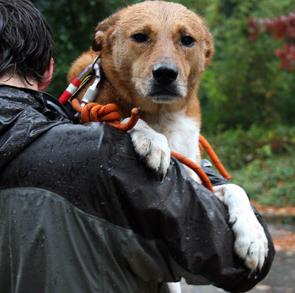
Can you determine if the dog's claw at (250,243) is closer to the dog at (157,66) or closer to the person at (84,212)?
the person at (84,212)

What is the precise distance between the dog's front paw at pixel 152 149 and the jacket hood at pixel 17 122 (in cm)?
22

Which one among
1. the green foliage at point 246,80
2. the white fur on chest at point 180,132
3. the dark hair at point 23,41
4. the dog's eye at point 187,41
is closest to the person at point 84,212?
the dark hair at point 23,41

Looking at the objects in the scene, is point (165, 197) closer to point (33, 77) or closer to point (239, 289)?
point (239, 289)

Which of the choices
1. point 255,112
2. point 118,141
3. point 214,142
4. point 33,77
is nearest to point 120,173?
point 118,141

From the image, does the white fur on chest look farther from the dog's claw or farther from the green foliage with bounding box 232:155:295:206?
the green foliage with bounding box 232:155:295:206

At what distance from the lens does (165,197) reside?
1.66 metres

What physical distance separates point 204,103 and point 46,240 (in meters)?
12.7

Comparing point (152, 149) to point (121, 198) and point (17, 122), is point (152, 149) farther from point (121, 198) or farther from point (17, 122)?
point (17, 122)

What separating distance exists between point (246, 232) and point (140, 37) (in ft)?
4.05

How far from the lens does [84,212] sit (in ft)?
5.32

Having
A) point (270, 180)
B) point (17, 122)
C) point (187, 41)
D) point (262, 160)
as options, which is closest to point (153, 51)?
point (187, 41)

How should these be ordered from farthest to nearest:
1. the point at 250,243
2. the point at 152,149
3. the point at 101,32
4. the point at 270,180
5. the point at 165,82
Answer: the point at 270,180 → the point at 101,32 → the point at 165,82 → the point at 250,243 → the point at 152,149

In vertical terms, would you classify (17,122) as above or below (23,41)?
below

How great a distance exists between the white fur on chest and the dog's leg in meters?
0.44
